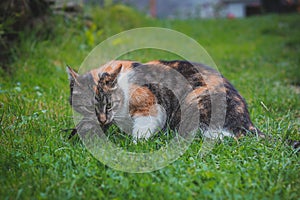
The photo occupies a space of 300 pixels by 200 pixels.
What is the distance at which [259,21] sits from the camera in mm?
11117

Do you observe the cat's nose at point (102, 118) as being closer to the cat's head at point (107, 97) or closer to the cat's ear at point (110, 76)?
the cat's head at point (107, 97)

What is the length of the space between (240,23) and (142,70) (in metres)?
8.25

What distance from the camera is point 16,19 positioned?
5.27 meters

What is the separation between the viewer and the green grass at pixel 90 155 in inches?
89.5

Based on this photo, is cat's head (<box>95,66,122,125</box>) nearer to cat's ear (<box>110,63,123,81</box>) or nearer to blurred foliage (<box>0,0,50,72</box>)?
cat's ear (<box>110,63,123,81</box>)

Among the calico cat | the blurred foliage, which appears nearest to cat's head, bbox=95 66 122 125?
the calico cat

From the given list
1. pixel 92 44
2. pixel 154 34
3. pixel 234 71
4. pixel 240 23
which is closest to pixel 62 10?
pixel 92 44

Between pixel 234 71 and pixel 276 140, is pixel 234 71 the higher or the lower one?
the lower one

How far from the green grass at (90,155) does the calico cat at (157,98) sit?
24 centimetres

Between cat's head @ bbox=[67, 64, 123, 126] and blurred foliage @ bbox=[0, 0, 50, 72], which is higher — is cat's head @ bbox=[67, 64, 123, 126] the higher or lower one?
the lower one

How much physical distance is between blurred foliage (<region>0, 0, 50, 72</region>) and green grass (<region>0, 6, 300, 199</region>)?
0.15 m

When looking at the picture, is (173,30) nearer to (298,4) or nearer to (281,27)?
(281,27)

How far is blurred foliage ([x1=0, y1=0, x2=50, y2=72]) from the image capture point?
→ 4945mm

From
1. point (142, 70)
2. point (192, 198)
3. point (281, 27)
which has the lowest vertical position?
point (281, 27)
